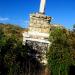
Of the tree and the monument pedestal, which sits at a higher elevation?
the monument pedestal

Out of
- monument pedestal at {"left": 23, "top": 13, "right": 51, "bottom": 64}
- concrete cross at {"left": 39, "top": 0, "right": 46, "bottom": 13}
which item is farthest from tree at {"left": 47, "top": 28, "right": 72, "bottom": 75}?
concrete cross at {"left": 39, "top": 0, "right": 46, "bottom": 13}

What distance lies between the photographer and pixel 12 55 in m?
10.1

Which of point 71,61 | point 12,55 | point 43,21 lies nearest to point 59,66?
point 71,61

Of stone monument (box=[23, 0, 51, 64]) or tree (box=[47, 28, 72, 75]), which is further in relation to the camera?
stone monument (box=[23, 0, 51, 64])

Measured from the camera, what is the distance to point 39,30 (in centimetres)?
1305

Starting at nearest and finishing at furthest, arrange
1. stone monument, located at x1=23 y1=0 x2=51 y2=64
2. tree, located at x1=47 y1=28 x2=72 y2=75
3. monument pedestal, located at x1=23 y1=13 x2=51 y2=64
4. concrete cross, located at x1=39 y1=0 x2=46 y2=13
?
tree, located at x1=47 y1=28 x2=72 y2=75, monument pedestal, located at x1=23 y1=13 x2=51 y2=64, stone monument, located at x1=23 y1=0 x2=51 y2=64, concrete cross, located at x1=39 y1=0 x2=46 y2=13

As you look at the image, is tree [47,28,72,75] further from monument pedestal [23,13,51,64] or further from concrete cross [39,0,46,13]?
concrete cross [39,0,46,13]

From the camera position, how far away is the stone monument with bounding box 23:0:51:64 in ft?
40.6

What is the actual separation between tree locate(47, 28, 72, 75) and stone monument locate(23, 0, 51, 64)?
57cm

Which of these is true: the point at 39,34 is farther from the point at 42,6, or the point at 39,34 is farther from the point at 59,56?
the point at 59,56

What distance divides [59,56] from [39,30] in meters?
2.23

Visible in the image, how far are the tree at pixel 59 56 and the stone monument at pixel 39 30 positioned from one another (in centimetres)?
57

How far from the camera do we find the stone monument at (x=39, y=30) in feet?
40.6

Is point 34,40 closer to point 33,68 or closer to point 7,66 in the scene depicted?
point 33,68
